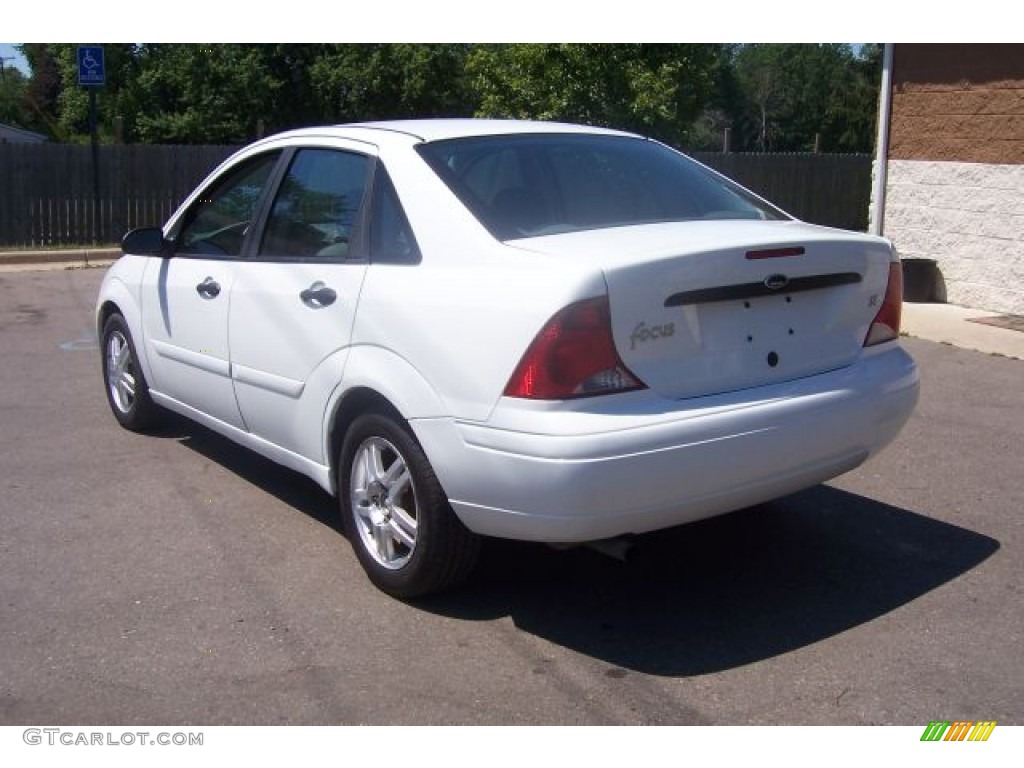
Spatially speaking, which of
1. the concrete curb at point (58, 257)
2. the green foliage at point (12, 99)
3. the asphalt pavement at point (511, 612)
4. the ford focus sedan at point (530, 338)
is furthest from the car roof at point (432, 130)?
the green foliage at point (12, 99)

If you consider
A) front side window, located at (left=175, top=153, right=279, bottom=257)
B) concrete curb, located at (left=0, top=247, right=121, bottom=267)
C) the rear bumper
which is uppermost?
front side window, located at (left=175, top=153, right=279, bottom=257)

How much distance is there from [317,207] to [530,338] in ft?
5.38

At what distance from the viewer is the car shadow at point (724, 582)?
159 inches

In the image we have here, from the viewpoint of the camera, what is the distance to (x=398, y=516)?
14.0 feet

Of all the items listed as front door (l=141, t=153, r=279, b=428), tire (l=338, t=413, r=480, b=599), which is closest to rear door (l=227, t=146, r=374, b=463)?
front door (l=141, t=153, r=279, b=428)

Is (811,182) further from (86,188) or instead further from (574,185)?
(574,185)

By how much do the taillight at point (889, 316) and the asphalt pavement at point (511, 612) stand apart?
91 centimetres

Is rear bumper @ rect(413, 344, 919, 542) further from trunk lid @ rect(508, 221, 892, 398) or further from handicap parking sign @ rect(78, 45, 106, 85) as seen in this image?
handicap parking sign @ rect(78, 45, 106, 85)

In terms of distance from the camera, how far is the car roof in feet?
15.2

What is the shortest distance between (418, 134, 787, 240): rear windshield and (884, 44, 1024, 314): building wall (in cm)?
692

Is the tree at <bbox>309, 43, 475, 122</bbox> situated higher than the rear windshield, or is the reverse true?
Answer: the tree at <bbox>309, 43, 475, 122</bbox>

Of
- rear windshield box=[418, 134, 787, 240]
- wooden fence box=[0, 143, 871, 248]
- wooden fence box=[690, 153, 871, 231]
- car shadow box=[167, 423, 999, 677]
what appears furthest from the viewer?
wooden fence box=[690, 153, 871, 231]

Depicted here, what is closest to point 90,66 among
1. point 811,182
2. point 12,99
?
point 811,182
